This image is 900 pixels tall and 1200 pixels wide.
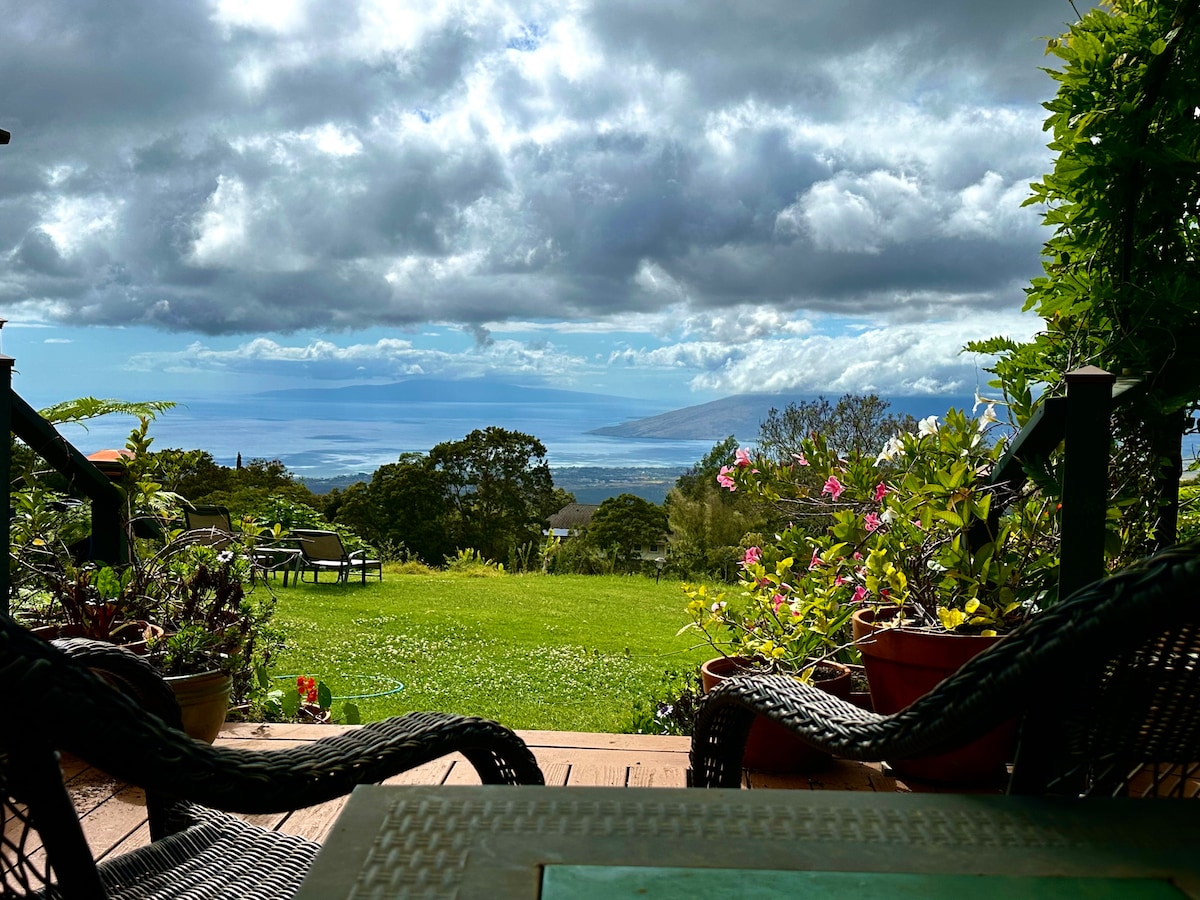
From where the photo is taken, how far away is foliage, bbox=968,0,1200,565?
2314 mm

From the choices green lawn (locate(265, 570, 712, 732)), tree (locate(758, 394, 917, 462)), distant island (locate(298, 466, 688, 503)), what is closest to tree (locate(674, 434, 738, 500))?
distant island (locate(298, 466, 688, 503))

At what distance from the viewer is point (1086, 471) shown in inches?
77.8

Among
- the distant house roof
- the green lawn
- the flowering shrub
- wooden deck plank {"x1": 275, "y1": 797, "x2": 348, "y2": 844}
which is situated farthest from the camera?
the distant house roof

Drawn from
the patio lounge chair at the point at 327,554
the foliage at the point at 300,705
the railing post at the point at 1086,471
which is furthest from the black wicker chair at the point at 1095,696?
the patio lounge chair at the point at 327,554

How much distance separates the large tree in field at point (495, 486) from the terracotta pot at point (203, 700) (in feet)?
47.3

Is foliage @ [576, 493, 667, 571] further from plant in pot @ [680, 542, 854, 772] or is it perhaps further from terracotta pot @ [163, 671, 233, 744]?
terracotta pot @ [163, 671, 233, 744]

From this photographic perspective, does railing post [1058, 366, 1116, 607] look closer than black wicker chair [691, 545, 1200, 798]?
No

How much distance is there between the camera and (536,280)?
65688mm

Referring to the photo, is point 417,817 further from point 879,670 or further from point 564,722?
point 564,722

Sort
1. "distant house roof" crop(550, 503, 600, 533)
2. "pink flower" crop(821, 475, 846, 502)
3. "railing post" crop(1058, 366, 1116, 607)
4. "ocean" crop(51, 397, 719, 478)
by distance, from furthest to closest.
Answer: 1. "ocean" crop(51, 397, 719, 478)
2. "distant house roof" crop(550, 503, 600, 533)
3. "pink flower" crop(821, 475, 846, 502)
4. "railing post" crop(1058, 366, 1116, 607)

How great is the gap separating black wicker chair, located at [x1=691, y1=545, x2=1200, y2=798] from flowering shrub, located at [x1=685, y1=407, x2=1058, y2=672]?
4.50 feet

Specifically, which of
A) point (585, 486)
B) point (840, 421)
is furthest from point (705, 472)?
point (585, 486)

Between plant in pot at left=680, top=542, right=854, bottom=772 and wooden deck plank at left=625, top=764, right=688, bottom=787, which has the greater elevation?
plant in pot at left=680, top=542, right=854, bottom=772

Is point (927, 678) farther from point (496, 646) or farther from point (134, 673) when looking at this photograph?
point (496, 646)
